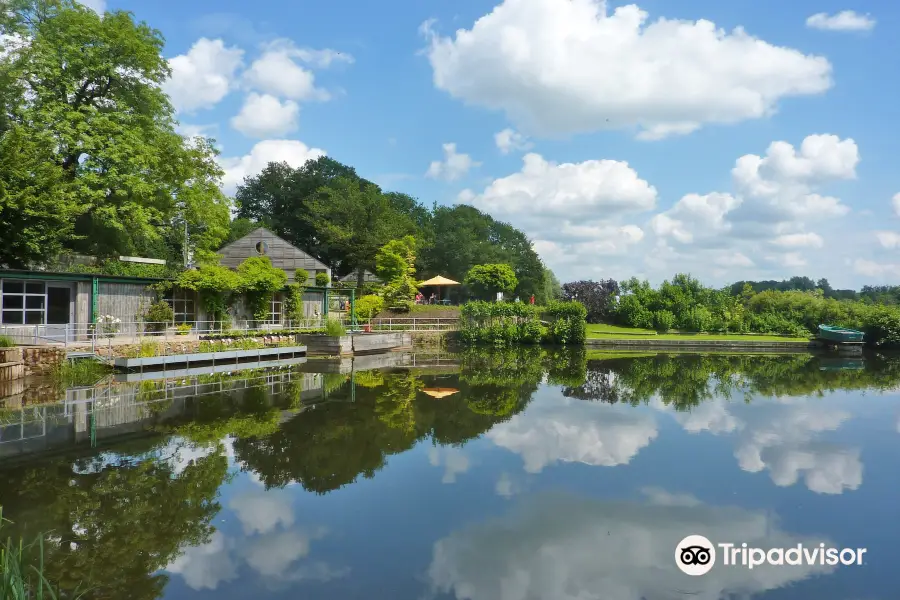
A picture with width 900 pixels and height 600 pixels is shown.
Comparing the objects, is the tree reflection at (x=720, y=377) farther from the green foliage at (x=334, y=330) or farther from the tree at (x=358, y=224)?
the tree at (x=358, y=224)

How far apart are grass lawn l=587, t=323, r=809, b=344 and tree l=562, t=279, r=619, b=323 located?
229cm

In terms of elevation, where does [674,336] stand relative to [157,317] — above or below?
below

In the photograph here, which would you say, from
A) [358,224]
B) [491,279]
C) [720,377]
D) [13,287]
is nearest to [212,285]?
[13,287]

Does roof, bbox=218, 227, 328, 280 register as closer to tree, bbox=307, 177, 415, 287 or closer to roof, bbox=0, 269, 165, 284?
tree, bbox=307, 177, 415, 287

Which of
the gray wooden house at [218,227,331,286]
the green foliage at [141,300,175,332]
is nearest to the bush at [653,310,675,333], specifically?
the gray wooden house at [218,227,331,286]

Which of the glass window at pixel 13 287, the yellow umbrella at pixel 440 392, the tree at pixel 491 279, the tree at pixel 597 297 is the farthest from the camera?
the tree at pixel 491 279

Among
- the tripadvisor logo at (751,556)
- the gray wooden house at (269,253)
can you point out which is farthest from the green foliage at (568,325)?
the tripadvisor logo at (751,556)

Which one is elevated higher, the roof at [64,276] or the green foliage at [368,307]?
the roof at [64,276]

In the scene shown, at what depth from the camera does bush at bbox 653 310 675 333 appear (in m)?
34.9

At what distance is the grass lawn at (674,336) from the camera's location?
101ft

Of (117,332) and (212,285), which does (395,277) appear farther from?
(117,332)

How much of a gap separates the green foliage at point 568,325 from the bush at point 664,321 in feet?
22.8

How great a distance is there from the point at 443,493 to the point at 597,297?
1266 inches

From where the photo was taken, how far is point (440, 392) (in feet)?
48.5
